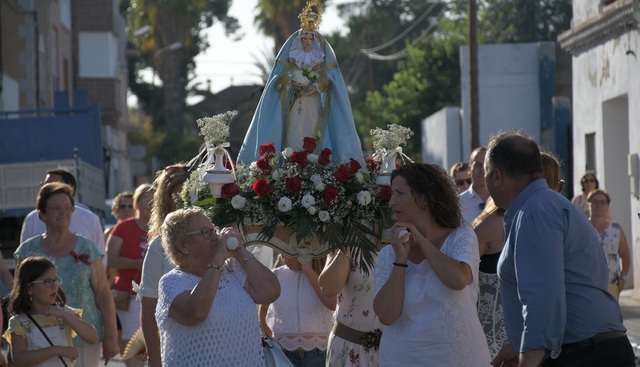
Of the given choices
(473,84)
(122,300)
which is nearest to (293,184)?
(122,300)

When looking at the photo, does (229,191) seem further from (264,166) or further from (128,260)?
(128,260)

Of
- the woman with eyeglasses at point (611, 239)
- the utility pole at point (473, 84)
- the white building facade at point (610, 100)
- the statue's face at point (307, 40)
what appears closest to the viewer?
the statue's face at point (307, 40)

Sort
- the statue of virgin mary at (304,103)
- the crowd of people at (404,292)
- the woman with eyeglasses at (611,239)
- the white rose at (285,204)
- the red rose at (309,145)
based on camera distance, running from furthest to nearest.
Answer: the woman with eyeglasses at (611,239) → the statue of virgin mary at (304,103) → the red rose at (309,145) → the white rose at (285,204) → the crowd of people at (404,292)

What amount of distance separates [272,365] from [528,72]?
75.6ft

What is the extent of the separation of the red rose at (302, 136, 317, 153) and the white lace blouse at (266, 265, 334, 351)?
986mm

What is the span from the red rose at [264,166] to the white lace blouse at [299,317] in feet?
3.33

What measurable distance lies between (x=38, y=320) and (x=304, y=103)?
2.21 m

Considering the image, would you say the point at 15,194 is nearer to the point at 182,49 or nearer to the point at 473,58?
the point at 473,58

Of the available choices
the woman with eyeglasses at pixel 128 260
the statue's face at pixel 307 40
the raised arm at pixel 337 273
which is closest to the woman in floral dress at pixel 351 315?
the raised arm at pixel 337 273

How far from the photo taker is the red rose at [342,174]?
7.07 metres

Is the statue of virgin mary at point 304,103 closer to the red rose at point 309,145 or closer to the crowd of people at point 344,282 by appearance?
the crowd of people at point 344,282

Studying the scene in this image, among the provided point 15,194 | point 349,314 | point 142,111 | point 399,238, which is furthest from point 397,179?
point 142,111

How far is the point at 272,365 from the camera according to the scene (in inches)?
249

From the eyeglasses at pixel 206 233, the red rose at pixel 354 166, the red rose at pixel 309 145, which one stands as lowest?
the eyeglasses at pixel 206 233
